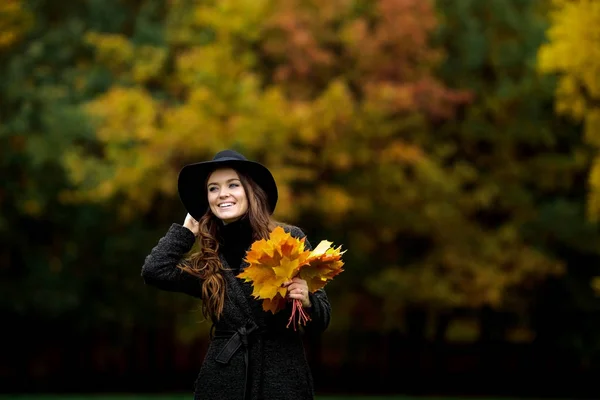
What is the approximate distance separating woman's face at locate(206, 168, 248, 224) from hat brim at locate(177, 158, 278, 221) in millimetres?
47

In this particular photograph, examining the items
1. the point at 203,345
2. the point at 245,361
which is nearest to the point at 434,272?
the point at 203,345

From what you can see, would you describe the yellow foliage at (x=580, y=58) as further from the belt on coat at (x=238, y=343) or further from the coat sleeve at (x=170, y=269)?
Answer: the belt on coat at (x=238, y=343)

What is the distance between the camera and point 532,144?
2434 cm

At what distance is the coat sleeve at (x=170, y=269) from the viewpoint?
193 inches

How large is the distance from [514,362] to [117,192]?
9.67 m

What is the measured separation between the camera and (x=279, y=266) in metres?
4.59

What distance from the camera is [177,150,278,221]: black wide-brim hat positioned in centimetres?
504

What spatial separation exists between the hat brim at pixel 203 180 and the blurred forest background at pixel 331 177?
15.7 m

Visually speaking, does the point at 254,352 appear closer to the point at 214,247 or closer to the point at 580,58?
the point at 214,247

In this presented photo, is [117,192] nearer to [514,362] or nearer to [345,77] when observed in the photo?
[345,77]

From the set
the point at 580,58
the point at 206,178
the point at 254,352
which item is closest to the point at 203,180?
the point at 206,178

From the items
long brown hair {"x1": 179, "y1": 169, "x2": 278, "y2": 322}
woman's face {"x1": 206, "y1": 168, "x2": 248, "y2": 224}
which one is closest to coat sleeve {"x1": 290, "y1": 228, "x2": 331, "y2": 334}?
long brown hair {"x1": 179, "y1": 169, "x2": 278, "y2": 322}

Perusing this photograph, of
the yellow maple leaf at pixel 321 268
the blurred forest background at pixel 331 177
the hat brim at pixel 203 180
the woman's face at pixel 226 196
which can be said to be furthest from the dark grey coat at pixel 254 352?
the blurred forest background at pixel 331 177

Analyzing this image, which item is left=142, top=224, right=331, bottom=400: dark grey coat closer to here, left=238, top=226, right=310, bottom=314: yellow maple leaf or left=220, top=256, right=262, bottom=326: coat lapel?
left=220, top=256, right=262, bottom=326: coat lapel
